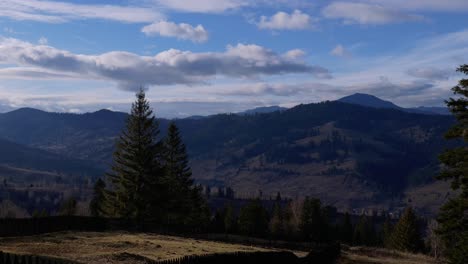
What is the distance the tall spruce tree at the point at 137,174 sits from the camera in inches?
2382

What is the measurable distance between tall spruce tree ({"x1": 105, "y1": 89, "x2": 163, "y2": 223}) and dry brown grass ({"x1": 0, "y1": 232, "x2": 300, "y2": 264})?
15.4 meters

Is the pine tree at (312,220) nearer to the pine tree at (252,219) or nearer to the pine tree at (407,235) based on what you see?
the pine tree at (252,219)

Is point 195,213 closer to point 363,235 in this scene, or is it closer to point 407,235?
point 407,235

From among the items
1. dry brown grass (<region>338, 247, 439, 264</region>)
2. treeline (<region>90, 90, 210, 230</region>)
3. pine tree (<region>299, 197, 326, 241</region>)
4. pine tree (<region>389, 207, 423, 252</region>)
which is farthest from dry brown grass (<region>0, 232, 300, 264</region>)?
Answer: pine tree (<region>299, 197, 326, 241</region>)

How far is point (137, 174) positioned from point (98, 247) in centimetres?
2537

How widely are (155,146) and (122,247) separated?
26.6m

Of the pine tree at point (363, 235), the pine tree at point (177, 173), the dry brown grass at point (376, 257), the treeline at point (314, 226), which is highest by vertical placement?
the pine tree at point (177, 173)

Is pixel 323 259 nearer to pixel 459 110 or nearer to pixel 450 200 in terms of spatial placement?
pixel 450 200

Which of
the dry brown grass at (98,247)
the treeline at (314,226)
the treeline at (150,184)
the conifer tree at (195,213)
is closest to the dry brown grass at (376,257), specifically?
the treeline at (150,184)

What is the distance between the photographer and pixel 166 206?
6378cm

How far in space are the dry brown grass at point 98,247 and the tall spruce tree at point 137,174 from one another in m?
15.4

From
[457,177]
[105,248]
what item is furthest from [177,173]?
[457,177]

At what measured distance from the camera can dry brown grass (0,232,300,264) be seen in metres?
31.3

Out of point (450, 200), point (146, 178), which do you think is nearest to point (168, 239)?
point (146, 178)
